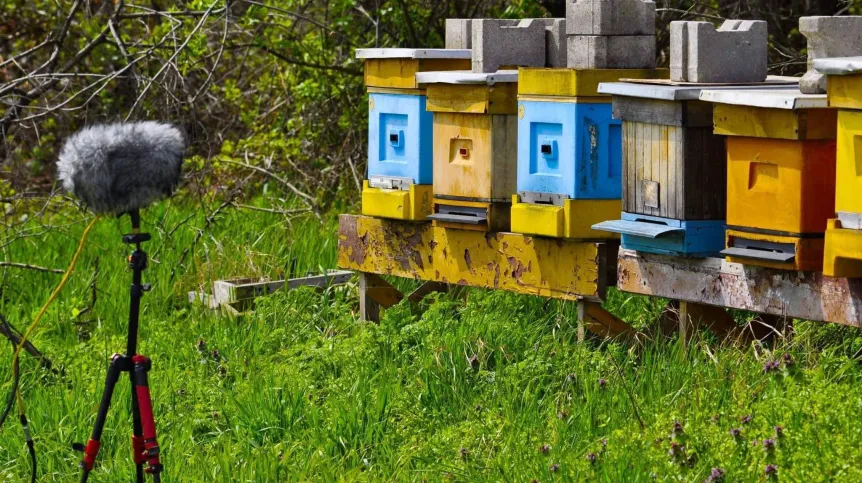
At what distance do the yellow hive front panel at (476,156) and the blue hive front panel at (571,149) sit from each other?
0.66 ft

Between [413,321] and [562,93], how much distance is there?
1.68 meters

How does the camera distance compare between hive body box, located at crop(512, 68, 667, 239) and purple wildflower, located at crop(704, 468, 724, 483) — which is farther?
hive body box, located at crop(512, 68, 667, 239)

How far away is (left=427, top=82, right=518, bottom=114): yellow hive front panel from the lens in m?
5.96

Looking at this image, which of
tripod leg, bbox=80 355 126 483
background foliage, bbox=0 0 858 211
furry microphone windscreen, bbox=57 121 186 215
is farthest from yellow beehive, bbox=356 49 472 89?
tripod leg, bbox=80 355 126 483

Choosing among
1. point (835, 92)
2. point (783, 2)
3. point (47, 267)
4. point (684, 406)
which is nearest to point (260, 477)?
point (684, 406)

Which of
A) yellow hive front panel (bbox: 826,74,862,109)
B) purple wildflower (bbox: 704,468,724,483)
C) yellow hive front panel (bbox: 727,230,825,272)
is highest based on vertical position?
yellow hive front panel (bbox: 826,74,862,109)

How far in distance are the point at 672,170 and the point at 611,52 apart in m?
0.81

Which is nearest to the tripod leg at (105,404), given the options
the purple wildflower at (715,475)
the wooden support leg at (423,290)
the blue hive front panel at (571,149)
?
the purple wildflower at (715,475)

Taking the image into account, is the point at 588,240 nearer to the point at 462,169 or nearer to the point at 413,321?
the point at 462,169

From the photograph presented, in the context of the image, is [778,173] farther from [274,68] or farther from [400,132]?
[274,68]

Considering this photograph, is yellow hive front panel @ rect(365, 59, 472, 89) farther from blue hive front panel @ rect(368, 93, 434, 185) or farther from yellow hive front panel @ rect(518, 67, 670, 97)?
yellow hive front panel @ rect(518, 67, 670, 97)

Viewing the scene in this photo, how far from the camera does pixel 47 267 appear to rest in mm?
8250

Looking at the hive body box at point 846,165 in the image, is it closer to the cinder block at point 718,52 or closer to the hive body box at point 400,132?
the cinder block at point 718,52

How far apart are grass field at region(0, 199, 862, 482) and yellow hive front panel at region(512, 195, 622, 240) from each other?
511 mm
